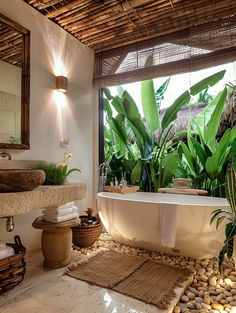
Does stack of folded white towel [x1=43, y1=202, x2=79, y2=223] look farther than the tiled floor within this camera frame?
Yes

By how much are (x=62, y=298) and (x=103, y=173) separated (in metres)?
1.77

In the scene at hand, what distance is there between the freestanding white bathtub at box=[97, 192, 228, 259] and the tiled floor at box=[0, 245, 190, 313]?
49 centimetres

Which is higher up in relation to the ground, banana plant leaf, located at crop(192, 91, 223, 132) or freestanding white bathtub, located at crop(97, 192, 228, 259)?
banana plant leaf, located at crop(192, 91, 223, 132)

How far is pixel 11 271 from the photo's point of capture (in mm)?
1553

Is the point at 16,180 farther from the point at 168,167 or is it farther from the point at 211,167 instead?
the point at 211,167

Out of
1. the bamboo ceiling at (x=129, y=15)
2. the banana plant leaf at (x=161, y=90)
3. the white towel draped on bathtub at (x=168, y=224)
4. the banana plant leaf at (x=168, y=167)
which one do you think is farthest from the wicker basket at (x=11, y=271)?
the banana plant leaf at (x=161, y=90)

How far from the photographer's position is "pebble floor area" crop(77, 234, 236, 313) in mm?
1470

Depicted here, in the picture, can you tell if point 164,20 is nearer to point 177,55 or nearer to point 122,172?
point 177,55

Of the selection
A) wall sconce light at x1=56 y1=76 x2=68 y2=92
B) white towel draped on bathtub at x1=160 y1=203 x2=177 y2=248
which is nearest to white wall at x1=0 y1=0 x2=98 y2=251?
wall sconce light at x1=56 y1=76 x2=68 y2=92

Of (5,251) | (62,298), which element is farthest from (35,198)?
(62,298)

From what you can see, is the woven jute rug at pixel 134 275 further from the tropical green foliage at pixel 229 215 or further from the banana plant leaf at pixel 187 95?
the banana plant leaf at pixel 187 95

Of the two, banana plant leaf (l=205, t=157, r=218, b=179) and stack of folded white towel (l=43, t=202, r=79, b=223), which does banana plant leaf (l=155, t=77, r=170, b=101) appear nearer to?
banana plant leaf (l=205, t=157, r=218, b=179)

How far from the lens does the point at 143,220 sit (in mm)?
2102

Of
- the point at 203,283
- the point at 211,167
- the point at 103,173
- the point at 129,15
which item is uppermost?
the point at 129,15
